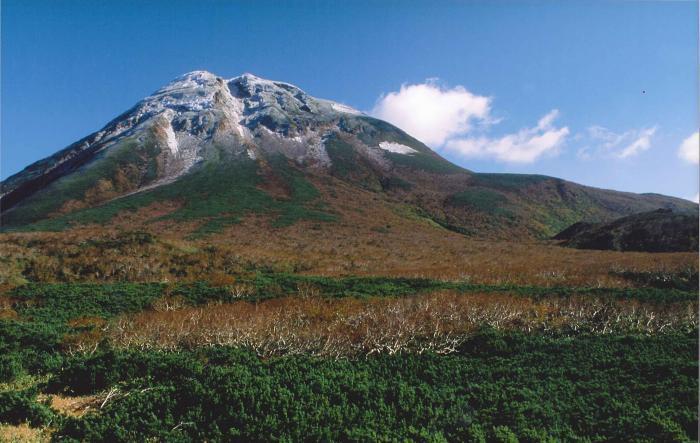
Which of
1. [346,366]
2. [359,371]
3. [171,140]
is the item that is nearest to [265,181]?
[171,140]

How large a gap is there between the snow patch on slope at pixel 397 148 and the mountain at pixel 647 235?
6817 cm

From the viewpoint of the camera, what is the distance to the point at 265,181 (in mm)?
85000

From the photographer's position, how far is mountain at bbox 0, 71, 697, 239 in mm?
67812

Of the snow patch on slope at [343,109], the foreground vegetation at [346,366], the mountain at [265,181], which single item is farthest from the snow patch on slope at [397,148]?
the foreground vegetation at [346,366]

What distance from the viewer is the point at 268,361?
9609mm

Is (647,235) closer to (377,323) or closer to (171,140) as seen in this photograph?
(377,323)

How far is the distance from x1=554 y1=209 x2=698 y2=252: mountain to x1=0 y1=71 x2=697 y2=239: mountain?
20435 mm

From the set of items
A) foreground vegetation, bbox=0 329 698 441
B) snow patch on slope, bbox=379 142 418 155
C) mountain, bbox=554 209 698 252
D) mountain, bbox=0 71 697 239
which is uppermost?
snow patch on slope, bbox=379 142 418 155

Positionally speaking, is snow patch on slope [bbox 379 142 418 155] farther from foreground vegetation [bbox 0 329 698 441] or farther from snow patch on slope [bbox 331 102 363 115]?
foreground vegetation [bbox 0 329 698 441]

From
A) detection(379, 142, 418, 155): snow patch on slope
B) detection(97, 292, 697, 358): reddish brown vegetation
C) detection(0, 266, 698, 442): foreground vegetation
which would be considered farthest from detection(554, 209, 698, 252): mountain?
detection(379, 142, 418, 155): snow patch on slope

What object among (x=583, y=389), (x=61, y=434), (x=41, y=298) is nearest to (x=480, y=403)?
(x=583, y=389)

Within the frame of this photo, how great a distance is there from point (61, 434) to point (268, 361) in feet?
13.3

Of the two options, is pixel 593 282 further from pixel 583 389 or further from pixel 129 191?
pixel 129 191

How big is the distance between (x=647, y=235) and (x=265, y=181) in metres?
64.8
